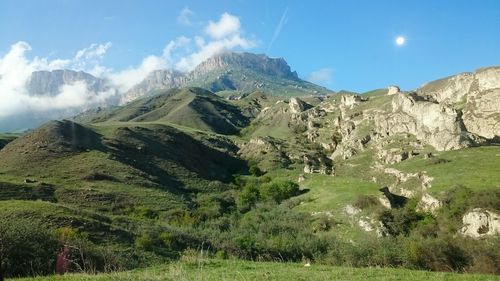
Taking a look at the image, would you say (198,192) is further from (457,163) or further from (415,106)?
(415,106)

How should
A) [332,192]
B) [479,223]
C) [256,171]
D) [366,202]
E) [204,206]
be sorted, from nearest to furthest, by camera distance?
[479,223]
[366,202]
[332,192]
[204,206]
[256,171]

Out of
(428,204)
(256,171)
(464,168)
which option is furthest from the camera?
(256,171)

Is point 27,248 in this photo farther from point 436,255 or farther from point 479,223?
point 479,223

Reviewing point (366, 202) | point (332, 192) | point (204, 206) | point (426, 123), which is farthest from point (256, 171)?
point (366, 202)

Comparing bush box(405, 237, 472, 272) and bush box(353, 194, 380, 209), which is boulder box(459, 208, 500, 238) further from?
bush box(405, 237, 472, 272)

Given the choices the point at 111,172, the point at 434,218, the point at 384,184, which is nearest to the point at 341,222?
the point at 434,218

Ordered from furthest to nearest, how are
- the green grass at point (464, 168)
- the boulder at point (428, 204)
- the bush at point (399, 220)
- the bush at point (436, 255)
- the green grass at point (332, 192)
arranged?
1. the green grass at point (332, 192)
2. the green grass at point (464, 168)
3. the boulder at point (428, 204)
4. the bush at point (399, 220)
5. the bush at point (436, 255)

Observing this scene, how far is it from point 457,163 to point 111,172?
72.7m

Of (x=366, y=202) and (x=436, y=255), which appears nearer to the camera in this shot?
(x=436, y=255)

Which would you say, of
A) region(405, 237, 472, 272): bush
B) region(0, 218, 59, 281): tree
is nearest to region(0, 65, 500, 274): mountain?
region(405, 237, 472, 272): bush

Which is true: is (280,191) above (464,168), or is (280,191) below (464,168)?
below

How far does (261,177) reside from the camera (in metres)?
137

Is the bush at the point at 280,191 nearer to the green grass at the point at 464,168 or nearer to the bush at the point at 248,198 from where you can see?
the bush at the point at 248,198

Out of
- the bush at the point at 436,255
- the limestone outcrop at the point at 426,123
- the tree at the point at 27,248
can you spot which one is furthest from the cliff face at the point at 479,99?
the tree at the point at 27,248
